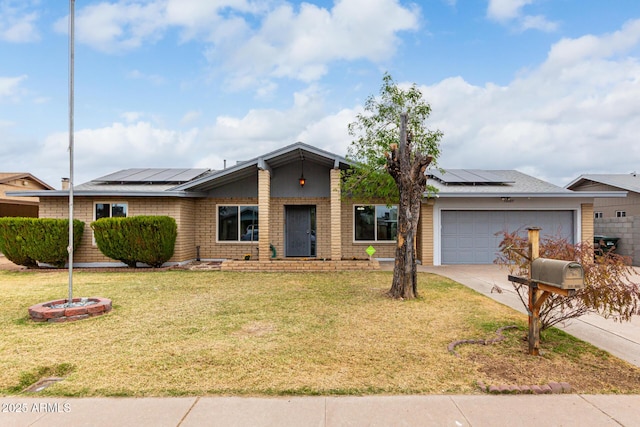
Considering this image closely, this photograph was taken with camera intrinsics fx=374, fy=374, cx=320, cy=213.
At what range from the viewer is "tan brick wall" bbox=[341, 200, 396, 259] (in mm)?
14359

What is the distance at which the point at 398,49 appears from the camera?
1294cm

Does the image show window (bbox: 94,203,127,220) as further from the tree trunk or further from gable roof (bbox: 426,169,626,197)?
gable roof (bbox: 426,169,626,197)

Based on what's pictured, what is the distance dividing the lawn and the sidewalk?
0.18 metres

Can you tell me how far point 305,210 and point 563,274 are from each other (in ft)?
36.8

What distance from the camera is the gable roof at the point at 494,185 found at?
41.9 feet

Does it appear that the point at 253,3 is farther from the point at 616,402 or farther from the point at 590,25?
the point at 616,402

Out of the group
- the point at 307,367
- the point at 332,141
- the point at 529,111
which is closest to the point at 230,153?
the point at 332,141

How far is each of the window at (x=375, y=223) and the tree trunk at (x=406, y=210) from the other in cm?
632

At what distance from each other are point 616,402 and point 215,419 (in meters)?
3.42

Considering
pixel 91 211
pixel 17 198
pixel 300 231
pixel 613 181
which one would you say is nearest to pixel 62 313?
pixel 91 211

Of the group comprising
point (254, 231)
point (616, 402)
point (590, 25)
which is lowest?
point (616, 402)

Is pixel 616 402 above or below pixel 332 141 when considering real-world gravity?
below

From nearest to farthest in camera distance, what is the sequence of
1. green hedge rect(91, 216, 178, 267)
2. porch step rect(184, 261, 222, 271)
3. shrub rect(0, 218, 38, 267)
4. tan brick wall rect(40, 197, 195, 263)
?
green hedge rect(91, 216, 178, 267) → shrub rect(0, 218, 38, 267) → porch step rect(184, 261, 222, 271) → tan brick wall rect(40, 197, 195, 263)

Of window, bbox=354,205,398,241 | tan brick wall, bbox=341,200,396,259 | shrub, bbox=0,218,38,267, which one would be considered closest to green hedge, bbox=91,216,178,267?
shrub, bbox=0,218,38,267
